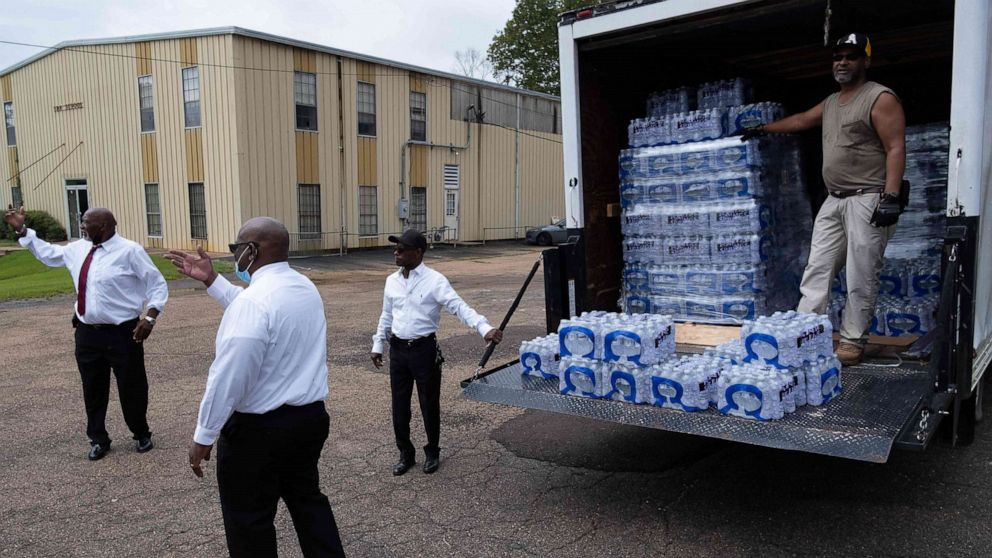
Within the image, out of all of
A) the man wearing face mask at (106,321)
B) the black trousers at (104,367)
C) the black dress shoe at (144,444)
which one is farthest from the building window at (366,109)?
the black dress shoe at (144,444)

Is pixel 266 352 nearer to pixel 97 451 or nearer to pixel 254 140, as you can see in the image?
pixel 97 451

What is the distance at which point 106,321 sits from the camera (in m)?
5.45

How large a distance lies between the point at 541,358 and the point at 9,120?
31997mm

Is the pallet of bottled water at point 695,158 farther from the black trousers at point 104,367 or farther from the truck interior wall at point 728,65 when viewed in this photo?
the black trousers at point 104,367

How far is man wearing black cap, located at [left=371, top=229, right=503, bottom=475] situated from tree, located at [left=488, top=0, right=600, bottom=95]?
3857 centimetres

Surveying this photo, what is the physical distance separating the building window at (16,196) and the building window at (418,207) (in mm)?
15961

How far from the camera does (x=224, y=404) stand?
3.02 meters

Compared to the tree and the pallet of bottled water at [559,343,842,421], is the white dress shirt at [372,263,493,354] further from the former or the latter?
the tree

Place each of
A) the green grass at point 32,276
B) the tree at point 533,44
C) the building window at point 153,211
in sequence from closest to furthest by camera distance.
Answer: the green grass at point 32,276
the building window at point 153,211
the tree at point 533,44

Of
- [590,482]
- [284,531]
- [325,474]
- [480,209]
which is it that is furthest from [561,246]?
[480,209]

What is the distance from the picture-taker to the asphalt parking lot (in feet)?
13.1

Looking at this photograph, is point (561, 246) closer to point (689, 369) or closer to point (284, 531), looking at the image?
point (689, 369)

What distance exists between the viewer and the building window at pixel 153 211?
23.4 meters

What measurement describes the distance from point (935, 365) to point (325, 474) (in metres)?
3.73
